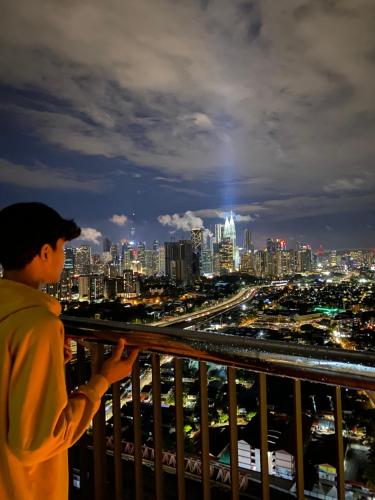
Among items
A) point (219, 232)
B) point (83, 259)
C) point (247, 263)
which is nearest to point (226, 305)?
point (83, 259)

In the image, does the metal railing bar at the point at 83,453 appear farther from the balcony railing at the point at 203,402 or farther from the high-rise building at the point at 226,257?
the high-rise building at the point at 226,257

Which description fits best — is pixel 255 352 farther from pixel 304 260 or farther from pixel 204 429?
pixel 304 260

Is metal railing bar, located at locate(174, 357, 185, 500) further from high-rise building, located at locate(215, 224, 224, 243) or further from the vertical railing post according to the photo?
high-rise building, located at locate(215, 224, 224, 243)

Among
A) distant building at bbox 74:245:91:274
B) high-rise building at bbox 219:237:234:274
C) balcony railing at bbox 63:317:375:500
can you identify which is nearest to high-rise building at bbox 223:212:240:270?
high-rise building at bbox 219:237:234:274

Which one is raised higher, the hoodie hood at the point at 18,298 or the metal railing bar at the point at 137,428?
the hoodie hood at the point at 18,298

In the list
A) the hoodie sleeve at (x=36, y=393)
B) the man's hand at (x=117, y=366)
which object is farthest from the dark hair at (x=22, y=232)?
the man's hand at (x=117, y=366)

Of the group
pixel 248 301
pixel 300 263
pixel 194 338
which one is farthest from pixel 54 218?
pixel 300 263

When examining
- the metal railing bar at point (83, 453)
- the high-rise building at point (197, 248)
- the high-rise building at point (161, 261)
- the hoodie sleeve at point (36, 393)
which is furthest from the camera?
the high-rise building at point (161, 261)

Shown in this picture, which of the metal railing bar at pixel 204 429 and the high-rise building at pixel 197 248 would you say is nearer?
the metal railing bar at pixel 204 429
